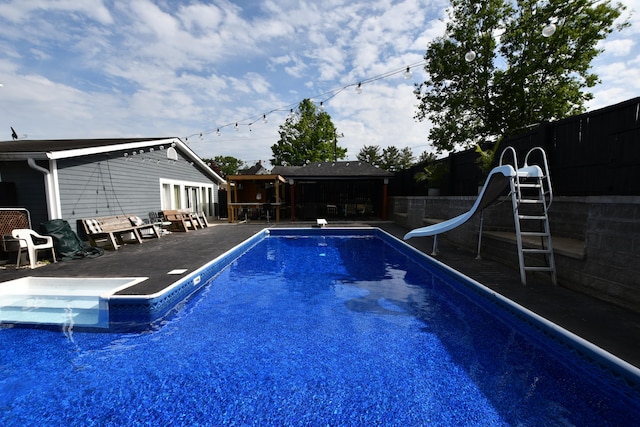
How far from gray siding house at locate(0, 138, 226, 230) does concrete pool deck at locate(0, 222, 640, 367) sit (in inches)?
70.1

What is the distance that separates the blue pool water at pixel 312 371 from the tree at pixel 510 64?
1501cm

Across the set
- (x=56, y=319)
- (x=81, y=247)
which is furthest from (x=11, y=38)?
(x=56, y=319)

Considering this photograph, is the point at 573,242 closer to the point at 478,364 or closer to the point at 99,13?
the point at 478,364

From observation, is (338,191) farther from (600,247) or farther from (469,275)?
(600,247)

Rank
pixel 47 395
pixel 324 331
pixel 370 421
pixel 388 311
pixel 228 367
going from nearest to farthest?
pixel 370 421 → pixel 47 395 → pixel 228 367 → pixel 324 331 → pixel 388 311

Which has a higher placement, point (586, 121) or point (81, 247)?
point (586, 121)

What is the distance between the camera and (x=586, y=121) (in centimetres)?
545

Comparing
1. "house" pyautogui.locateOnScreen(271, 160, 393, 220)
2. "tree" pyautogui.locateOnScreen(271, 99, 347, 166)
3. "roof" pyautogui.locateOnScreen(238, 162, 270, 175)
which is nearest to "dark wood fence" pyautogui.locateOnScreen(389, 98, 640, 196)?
"house" pyautogui.locateOnScreen(271, 160, 393, 220)

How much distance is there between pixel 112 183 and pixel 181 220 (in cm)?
278

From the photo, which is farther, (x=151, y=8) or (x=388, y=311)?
(x=151, y=8)

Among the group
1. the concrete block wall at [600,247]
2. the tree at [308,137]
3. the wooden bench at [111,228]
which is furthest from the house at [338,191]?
the tree at [308,137]

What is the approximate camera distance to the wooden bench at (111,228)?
304 inches

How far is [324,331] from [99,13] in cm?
Answer: 1005

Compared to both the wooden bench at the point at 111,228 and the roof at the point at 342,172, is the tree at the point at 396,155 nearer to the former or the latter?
the roof at the point at 342,172
